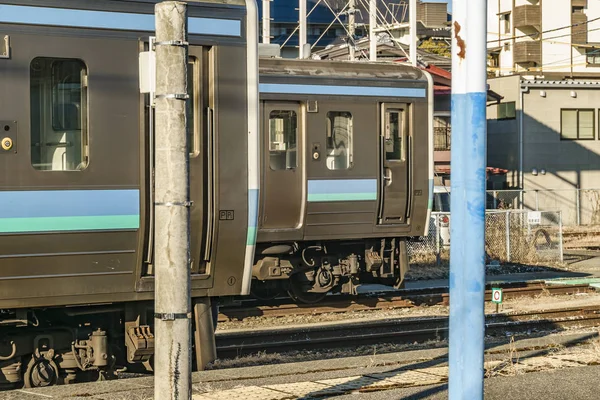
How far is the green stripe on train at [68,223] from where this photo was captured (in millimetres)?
7363

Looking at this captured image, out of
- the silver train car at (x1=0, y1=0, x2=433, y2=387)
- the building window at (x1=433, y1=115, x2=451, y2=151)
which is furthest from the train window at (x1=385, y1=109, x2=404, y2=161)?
the building window at (x1=433, y1=115, x2=451, y2=151)

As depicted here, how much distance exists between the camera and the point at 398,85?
49.3 ft

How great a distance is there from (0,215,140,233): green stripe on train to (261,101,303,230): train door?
6.10m

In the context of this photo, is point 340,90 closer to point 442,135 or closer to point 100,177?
point 100,177

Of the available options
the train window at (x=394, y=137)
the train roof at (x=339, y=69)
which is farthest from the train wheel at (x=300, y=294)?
the train roof at (x=339, y=69)

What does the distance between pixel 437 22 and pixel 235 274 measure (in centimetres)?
3822

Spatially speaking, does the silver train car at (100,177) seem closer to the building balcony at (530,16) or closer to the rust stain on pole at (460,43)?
the rust stain on pole at (460,43)

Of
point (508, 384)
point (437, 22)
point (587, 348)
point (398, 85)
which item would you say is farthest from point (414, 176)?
→ point (437, 22)

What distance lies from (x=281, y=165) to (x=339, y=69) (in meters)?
1.70

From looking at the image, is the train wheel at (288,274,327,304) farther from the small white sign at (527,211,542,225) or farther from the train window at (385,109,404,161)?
the small white sign at (527,211,542,225)

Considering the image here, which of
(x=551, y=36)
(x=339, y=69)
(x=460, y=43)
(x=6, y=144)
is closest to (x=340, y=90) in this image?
(x=339, y=69)

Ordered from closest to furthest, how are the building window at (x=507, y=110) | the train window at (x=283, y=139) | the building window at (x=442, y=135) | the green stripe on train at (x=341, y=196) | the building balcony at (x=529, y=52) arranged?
the train window at (x=283, y=139), the green stripe on train at (x=341, y=196), the building window at (x=442, y=135), the building window at (x=507, y=110), the building balcony at (x=529, y=52)

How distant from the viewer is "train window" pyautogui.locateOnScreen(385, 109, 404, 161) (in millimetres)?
15016

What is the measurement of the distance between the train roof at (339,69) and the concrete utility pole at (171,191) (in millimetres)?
9012
